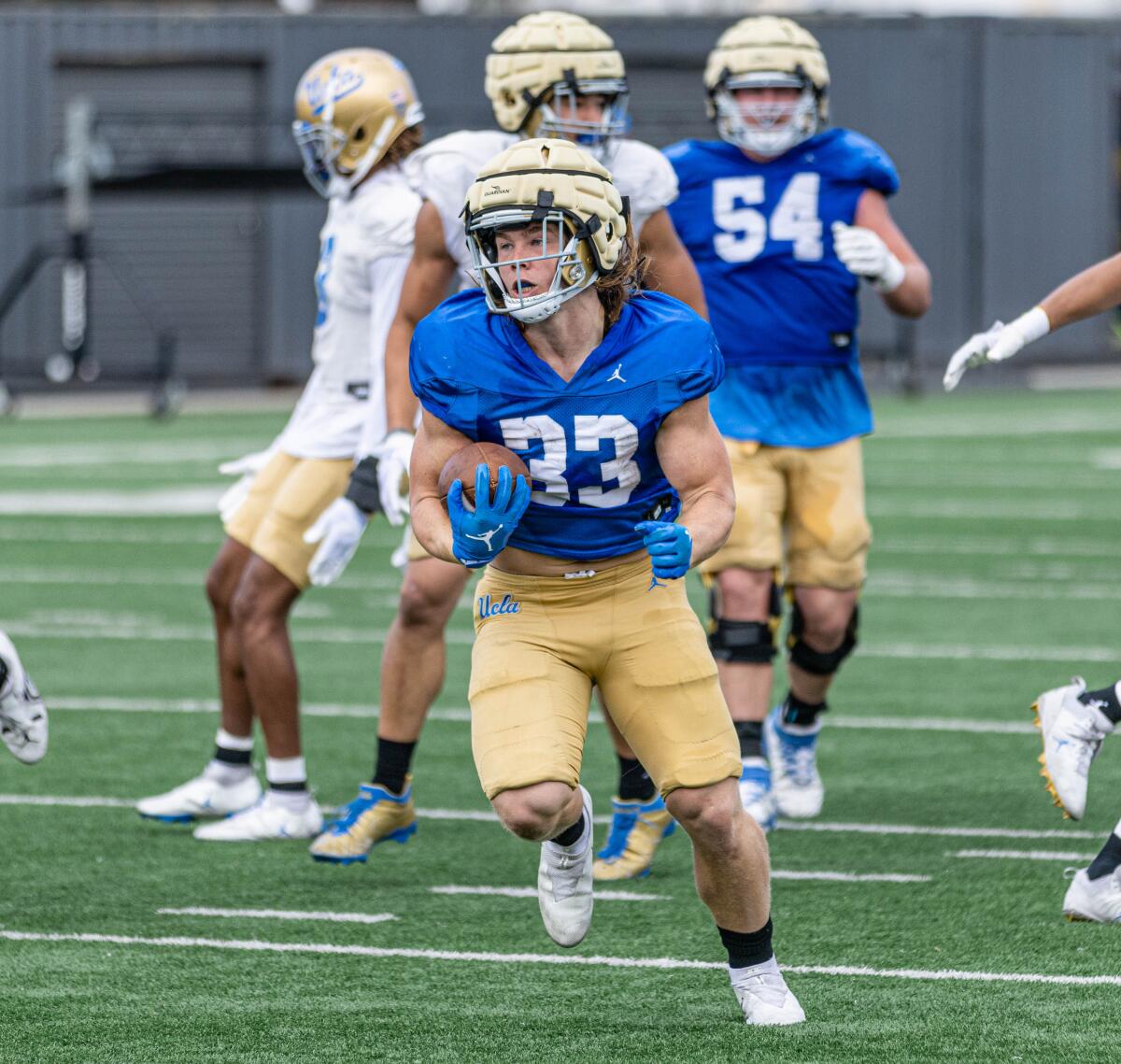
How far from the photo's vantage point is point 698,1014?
4.55 metres

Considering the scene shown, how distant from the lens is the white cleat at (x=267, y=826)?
6258 mm

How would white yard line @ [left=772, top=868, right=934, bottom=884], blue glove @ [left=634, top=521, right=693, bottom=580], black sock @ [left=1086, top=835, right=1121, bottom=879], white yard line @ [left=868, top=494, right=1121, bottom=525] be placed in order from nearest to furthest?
1. blue glove @ [left=634, top=521, right=693, bottom=580]
2. black sock @ [left=1086, top=835, right=1121, bottom=879]
3. white yard line @ [left=772, top=868, right=934, bottom=884]
4. white yard line @ [left=868, top=494, right=1121, bottom=525]

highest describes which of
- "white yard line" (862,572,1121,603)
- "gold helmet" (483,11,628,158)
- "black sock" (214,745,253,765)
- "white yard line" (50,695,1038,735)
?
"gold helmet" (483,11,628,158)

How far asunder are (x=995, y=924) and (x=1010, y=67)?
87.9 feet

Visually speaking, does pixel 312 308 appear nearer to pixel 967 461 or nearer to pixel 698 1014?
pixel 967 461

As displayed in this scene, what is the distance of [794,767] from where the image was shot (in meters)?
6.65

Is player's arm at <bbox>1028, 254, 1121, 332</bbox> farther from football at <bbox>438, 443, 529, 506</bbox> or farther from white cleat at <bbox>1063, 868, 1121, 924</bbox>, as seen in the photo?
football at <bbox>438, 443, 529, 506</bbox>

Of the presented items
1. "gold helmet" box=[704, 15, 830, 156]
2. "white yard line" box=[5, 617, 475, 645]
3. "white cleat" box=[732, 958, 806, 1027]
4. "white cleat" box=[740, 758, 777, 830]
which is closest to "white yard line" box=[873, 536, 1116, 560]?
"white yard line" box=[5, 617, 475, 645]

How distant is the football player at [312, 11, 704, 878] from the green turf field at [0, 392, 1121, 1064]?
184mm

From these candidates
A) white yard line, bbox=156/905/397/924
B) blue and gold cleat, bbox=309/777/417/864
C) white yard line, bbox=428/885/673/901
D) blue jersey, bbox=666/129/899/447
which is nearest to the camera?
white yard line, bbox=156/905/397/924

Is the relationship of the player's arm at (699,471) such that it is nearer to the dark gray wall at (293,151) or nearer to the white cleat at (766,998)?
the white cleat at (766,998)

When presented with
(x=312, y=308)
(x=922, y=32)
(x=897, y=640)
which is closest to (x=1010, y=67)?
(x=922, y=32)

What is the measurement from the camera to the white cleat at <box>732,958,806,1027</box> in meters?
4.41

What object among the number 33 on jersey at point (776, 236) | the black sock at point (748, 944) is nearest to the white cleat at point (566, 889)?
the black sock at point (748, 944)
